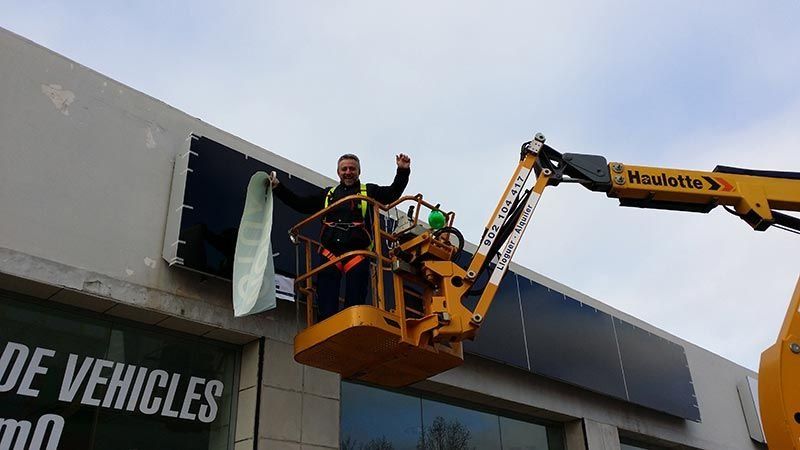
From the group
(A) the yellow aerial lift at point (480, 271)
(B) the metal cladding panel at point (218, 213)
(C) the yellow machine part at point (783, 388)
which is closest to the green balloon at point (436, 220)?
(A) the yellow aerial lift at point (480, 271)

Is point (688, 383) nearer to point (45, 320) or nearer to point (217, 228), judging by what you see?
point (217, 228)

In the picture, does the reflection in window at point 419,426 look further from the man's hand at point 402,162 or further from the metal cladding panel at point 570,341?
the man's hand at point 402,162

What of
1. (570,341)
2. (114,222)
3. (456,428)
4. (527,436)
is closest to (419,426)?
(456,428)

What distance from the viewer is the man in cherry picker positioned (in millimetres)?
7375

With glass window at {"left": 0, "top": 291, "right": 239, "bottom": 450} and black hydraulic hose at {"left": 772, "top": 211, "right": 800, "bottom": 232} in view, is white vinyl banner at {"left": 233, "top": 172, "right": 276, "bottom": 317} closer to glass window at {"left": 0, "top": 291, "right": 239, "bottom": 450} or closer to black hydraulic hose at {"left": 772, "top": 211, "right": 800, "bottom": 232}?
glass window at {"left": 0, "top": 291, "right": 239, "bottom": 450}

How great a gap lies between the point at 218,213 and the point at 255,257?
2.85 ft

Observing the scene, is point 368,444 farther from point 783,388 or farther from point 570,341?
point 783,388

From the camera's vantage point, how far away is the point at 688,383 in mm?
15586

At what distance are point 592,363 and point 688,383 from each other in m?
3.73

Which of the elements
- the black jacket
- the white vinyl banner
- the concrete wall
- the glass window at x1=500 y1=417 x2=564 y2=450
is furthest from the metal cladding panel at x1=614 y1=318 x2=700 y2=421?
the white vinyl banner

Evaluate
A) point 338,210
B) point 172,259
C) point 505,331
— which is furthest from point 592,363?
point 172,259

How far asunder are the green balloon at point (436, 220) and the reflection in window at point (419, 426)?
127 inches

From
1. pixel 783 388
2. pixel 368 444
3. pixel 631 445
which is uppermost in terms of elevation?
pixel 631 445

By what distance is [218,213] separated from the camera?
8141 mm
